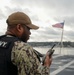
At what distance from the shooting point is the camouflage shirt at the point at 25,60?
9.98ft

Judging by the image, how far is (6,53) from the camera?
3119 mm

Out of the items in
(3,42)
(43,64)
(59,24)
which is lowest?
(59,24)

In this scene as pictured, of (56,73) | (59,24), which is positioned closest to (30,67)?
(56,73)

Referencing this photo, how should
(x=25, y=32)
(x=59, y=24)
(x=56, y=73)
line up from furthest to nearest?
(x=59, y=24), (x=56, y=73), (x=25, y=32)

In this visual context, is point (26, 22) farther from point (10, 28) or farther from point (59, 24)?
point (59, 24)

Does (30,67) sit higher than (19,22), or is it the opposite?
(19,22)

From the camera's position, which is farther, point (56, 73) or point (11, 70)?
point (56, 73)

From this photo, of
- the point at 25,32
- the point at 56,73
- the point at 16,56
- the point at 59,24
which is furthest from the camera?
the point at 59,24

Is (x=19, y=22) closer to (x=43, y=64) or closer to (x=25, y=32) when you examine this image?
(x=25, y=32)

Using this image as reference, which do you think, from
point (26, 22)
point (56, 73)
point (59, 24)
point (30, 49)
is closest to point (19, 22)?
point (26, 22)

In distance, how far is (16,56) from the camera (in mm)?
3059

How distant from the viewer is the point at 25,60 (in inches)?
119

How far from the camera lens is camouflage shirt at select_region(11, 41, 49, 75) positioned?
9.98 ft

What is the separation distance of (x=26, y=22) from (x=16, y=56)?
0.38 m
